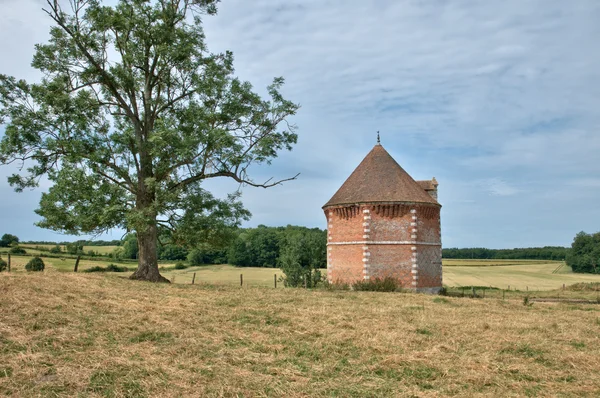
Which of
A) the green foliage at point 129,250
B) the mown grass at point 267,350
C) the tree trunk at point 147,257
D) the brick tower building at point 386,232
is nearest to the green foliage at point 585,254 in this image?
the brick tower building at point 386,232

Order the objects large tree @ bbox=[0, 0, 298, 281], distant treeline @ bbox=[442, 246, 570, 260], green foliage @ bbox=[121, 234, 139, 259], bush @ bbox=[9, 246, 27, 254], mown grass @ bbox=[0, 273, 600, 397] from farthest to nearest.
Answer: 1. distant treeline @ bbox=[442, 246, 570, 260]
2. green foliage @ bbox=[121, 234, 139, 259]
3. bush @ bbox=[9, 246, 27, 254]
4. large tree @ bbox=[0, 0, 298, 281]
5. mown grass @ bbox=[0, 273, 600, 397]

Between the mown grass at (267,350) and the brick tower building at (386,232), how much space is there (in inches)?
490

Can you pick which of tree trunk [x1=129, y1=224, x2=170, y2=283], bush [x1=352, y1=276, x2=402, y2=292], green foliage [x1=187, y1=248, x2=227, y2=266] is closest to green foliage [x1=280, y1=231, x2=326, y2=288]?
bush [x1=352, y1=276, x2=402, y2=292]

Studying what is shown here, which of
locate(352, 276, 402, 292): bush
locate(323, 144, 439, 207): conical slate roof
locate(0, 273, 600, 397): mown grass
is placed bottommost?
locate(352, 276, 402, 292): bush

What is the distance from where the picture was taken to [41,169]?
21.3m

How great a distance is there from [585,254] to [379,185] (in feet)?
192

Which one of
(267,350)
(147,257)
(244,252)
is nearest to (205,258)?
(244,252)

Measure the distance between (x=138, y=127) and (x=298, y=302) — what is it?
1247 centimetres

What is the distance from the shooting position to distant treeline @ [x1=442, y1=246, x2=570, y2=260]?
9921cm

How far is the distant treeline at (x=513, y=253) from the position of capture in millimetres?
99206

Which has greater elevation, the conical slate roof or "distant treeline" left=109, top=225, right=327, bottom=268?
the conical slate roof

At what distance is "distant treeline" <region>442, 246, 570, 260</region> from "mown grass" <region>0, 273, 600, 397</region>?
308 feet

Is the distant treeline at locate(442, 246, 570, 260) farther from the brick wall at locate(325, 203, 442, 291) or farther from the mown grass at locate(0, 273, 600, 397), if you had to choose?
the mown grass at locate(0, 273, 600, 397)

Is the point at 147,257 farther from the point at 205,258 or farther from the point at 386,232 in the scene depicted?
the point at 205,258
